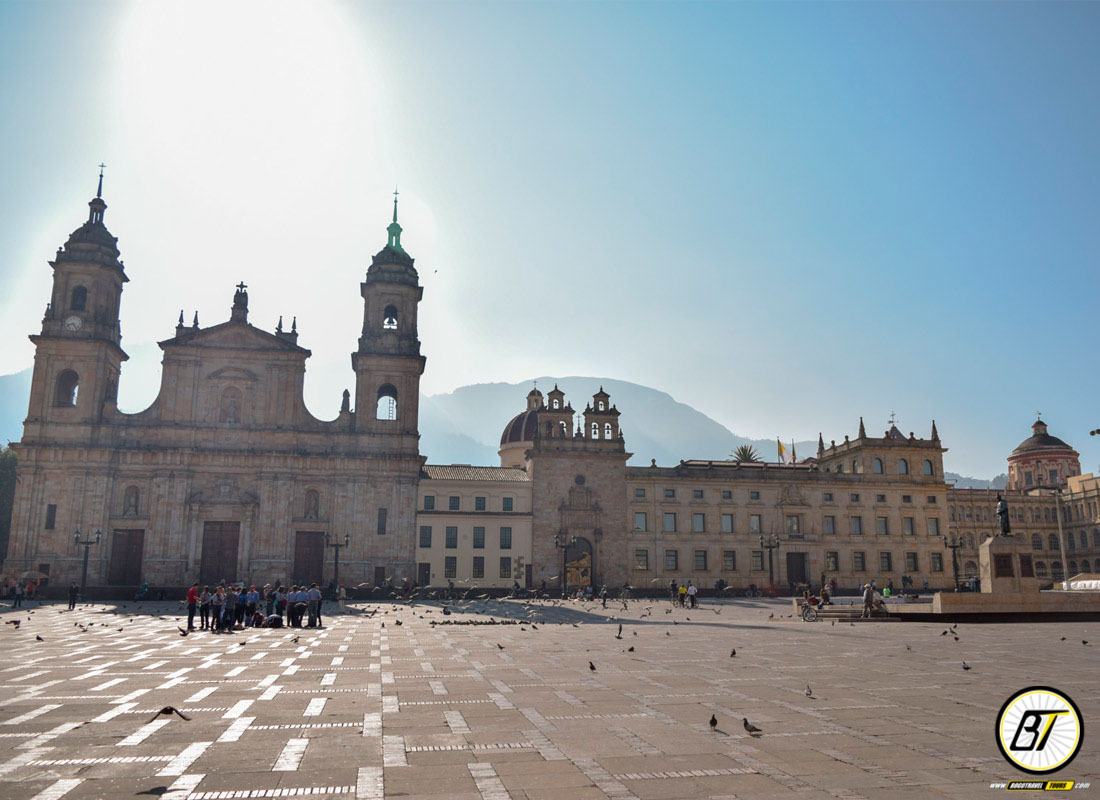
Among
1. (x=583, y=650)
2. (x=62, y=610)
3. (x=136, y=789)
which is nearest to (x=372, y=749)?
(x=136, y=789)

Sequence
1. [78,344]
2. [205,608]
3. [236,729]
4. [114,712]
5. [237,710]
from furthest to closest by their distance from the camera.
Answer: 1. [78,344]
2. [205,608]
3. [237,710]
4. [114,712]
5. [236,729]

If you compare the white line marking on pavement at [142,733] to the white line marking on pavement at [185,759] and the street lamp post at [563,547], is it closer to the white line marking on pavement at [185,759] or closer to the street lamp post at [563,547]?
the white line marking on pavement at [185,759]

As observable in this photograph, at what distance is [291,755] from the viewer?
28.1ft

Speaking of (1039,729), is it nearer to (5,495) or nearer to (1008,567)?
(1008,567)

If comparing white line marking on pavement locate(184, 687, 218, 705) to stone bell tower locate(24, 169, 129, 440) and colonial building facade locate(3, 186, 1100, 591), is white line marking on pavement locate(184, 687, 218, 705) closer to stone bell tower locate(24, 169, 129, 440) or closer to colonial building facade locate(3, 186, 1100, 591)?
colonial building facade locate(3, 186, 1100, 591)

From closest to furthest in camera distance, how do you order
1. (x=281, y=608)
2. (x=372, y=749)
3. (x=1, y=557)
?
(x=372, y=749), (x=281, y=608), (x=1, y=557)

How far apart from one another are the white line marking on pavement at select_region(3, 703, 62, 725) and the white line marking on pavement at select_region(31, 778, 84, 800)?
142 inches

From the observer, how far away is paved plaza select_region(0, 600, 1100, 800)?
24.9 ft

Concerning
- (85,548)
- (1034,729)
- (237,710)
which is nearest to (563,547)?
(85,548)

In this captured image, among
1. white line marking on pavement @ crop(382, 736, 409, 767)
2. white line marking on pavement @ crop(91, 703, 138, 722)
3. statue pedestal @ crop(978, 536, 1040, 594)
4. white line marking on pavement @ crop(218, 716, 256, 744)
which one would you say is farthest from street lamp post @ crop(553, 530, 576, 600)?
white line marking on pavement @ crop(382, 736, 409, 767)

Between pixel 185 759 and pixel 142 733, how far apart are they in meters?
1.68

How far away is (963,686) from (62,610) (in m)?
38.8

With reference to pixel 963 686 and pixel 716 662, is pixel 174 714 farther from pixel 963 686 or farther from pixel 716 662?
pixel 963 686

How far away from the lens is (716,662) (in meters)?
17.3
